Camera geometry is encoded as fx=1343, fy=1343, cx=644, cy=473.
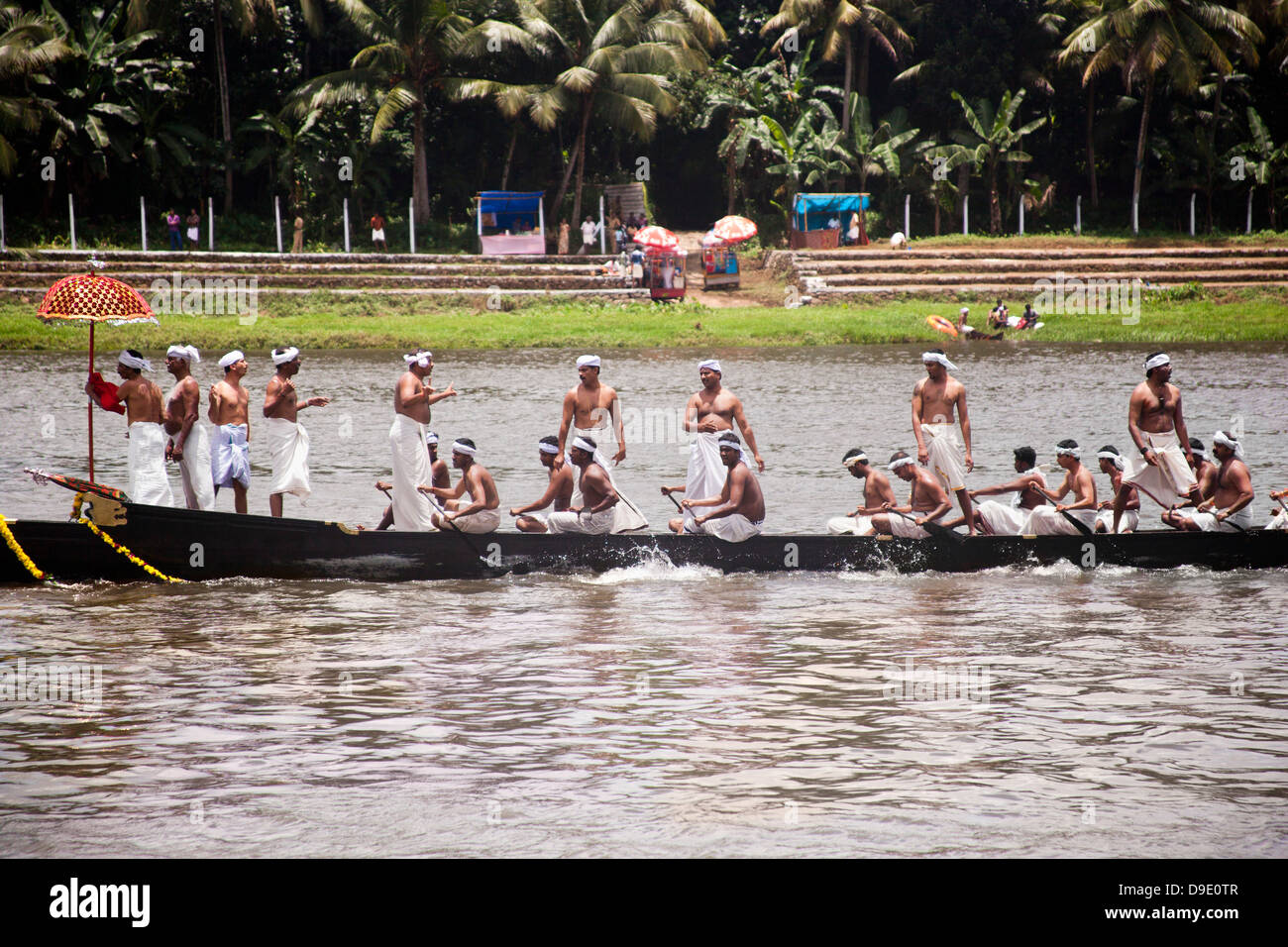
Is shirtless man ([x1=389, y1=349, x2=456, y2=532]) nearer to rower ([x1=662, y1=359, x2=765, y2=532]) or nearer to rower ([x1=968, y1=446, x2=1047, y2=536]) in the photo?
rower ([x1=662, y1=359, x2=765, y2=532])

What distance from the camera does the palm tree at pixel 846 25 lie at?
1526 inches

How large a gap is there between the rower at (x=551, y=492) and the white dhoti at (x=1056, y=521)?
4.10m

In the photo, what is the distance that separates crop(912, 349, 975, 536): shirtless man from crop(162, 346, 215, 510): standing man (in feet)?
20.6

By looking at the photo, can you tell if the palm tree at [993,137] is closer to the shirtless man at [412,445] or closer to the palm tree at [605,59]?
the palm tree at [605,59]

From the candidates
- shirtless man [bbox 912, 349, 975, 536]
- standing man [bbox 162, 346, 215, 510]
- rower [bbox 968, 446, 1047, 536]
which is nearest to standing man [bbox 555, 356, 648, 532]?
shirtless man [bbox 912, 349, 975, 536]

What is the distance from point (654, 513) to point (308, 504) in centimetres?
385

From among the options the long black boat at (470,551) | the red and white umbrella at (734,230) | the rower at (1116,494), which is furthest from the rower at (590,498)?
the red and white umbrella at (734,230)

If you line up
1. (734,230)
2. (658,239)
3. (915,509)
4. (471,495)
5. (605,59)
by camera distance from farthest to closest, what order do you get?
(605,59)
(734,230)
(658,239)
(915,509)
(471,495)

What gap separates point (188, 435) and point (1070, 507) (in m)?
7.74

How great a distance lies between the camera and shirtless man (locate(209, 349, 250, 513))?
38.9ft

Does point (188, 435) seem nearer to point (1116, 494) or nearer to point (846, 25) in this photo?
point (1116, 494)

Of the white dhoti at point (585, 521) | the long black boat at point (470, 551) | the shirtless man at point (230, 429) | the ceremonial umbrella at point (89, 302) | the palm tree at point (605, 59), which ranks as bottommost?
the long black boat at point (470, 551)

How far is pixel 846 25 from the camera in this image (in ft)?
128

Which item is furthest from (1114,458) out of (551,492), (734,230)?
(734,230)
